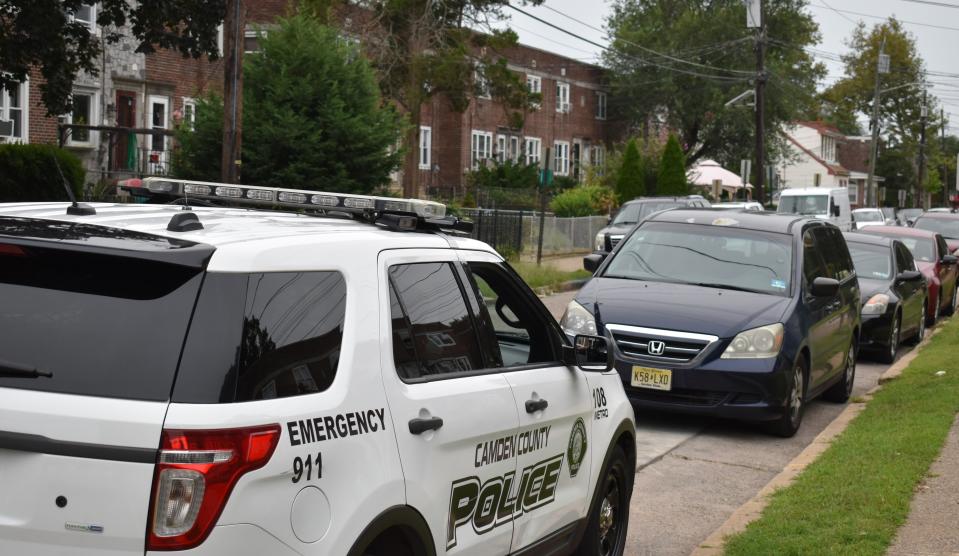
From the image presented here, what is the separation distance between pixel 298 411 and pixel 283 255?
48cm

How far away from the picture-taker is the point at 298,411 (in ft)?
11.7

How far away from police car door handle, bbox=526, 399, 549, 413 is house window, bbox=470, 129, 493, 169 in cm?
5143

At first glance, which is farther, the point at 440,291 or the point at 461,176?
the point at 461,176

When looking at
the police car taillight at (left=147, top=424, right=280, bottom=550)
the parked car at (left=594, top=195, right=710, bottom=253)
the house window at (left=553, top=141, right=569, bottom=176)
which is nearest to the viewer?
the police car taillight at (left=147, top=424, right=280, bottom=550)

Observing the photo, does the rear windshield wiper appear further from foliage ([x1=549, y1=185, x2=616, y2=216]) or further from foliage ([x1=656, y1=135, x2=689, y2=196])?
foliage ([x1=656, y1=135, x2=689, y2=196])

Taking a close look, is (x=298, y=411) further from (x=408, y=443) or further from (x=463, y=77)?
(x=463, y=77)

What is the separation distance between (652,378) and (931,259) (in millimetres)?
13648

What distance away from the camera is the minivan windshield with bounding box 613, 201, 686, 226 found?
3105 cm

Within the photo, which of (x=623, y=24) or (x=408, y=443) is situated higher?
(x=623, y=24)

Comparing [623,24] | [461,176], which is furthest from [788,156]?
[461,176]

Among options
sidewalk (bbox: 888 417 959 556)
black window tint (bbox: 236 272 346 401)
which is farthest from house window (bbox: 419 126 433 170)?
black window tint (bbox: 236 272 346 401)

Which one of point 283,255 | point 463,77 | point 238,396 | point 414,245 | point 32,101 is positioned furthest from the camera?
point 463,77

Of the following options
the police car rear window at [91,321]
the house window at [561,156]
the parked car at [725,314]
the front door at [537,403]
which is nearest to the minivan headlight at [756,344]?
the parked car at [725,314]

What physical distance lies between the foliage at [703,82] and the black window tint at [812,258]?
188ft
